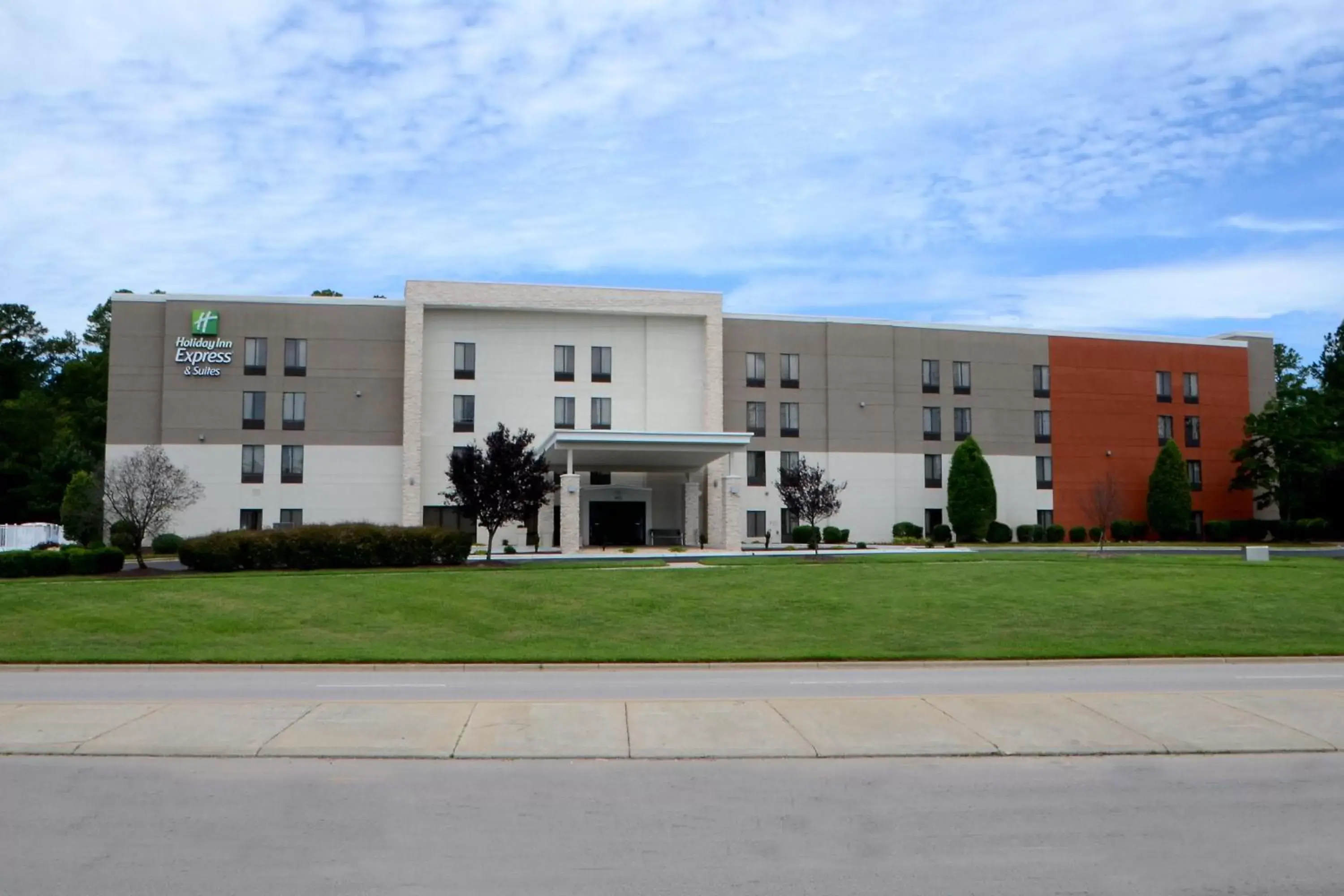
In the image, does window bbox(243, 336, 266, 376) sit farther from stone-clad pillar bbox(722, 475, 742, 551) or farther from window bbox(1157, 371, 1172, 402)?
window bbox(1157, 371, 1172, 402)

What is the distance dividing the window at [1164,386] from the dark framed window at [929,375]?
14.1m

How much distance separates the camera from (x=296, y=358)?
53.5m

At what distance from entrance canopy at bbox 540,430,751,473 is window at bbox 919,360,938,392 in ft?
46.7

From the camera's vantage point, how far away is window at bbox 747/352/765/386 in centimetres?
5791

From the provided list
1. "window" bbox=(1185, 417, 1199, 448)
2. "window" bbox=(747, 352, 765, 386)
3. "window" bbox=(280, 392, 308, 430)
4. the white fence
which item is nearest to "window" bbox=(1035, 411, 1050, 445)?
"window" bbox=(1185, 417, 1199, 448)

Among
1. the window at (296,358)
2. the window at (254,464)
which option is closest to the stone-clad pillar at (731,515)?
the window at (296,358)

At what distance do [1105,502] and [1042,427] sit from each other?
17.3ft

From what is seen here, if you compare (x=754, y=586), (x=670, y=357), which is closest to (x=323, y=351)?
(x=670, y=357)

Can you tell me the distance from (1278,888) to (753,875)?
122 inches

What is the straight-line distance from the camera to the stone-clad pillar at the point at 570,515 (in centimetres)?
4462

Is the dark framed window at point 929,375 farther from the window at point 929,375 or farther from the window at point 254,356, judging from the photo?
the window at point 254,356

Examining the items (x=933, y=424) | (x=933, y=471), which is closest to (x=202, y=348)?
(x=933, y=424)

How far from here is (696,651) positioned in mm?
17625

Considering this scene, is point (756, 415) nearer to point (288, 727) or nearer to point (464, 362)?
point (464, 362)
